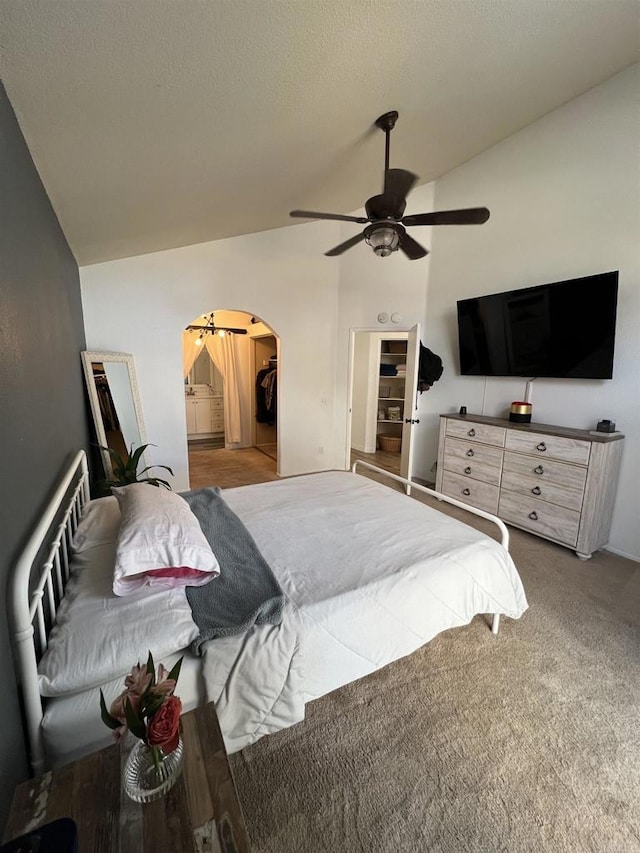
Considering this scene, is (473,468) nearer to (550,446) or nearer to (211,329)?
(550,446)

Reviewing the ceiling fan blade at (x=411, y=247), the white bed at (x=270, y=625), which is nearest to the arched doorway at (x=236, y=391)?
the ceiling fan blade at (x=411, y=247)

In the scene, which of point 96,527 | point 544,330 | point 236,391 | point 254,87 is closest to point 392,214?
point 254,87

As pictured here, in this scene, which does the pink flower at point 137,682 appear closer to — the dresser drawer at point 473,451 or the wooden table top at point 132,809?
the wooden table top at point 132,809

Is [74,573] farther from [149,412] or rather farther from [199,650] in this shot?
[149,412]

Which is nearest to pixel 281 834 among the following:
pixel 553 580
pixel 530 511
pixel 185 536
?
pixel 185 536

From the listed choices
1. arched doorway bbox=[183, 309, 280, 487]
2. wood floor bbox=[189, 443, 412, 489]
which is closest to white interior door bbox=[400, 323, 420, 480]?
wood floor bbox=[189, 443, 412, 489]

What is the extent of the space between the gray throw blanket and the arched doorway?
365 centimetres

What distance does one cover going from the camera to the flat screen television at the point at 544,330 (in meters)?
2.77

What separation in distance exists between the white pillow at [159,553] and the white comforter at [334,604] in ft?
0.90

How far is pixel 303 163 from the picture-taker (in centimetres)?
237

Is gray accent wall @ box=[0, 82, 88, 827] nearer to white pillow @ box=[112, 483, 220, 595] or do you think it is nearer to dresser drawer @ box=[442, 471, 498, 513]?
white pillow @ box=[112, 483, 220, 595]

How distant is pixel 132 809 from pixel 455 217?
109 inches

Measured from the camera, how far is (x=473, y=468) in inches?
139

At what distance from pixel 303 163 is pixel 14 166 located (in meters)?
1.71
